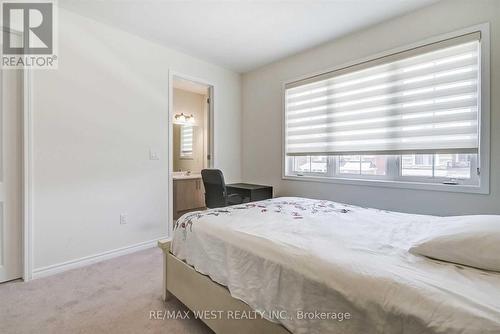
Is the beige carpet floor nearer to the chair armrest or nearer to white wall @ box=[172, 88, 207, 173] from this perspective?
the chair armrest

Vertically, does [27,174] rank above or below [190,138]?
below

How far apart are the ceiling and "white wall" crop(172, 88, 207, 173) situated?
1.89 m

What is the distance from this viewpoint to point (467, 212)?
2123 millimetres

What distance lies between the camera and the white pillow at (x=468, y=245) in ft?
3.04

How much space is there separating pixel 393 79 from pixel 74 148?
3381 millimetres

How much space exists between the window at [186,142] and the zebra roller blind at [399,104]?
2713 millimetres

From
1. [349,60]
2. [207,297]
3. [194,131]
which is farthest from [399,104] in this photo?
[194,131]

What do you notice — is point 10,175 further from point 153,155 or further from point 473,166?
point 473,166

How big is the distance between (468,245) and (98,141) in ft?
10.1

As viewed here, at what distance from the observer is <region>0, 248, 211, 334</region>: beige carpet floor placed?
1.59 m

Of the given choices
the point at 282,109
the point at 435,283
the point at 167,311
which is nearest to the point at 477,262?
the point at 435,283

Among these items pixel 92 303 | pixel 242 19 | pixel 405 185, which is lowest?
pixel 92 303

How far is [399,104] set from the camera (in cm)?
248

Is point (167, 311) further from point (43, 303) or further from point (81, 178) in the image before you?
point (81, 178)
